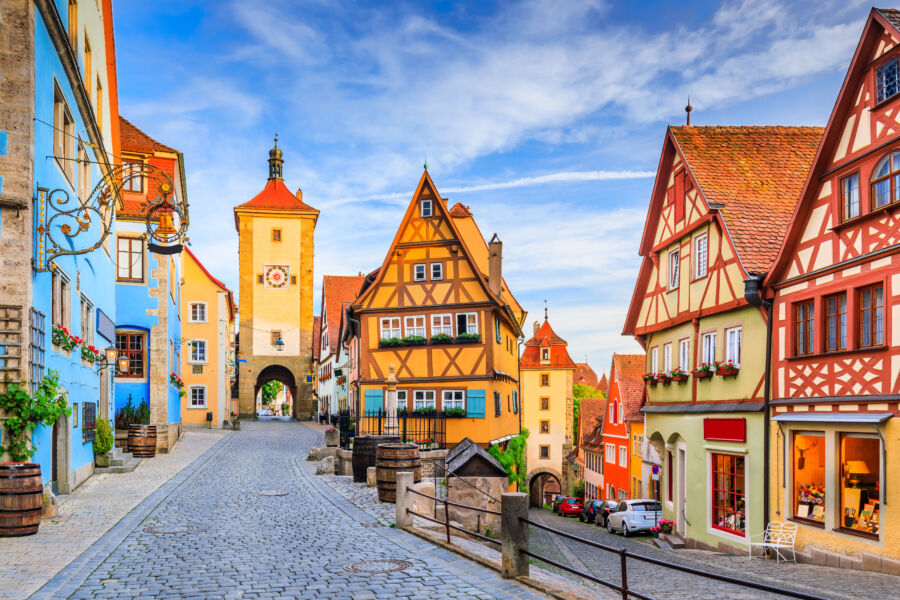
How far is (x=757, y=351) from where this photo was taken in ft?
59.0

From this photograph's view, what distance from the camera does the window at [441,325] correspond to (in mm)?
30562

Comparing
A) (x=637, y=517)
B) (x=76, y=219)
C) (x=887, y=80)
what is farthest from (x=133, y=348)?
(x=887, y=80)

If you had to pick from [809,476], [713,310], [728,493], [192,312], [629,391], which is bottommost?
[728,493]

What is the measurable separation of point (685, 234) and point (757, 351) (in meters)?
4.56

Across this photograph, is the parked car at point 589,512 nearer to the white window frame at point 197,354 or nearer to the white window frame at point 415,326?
the white window frame at point 415,326

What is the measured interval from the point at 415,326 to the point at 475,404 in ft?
12.3

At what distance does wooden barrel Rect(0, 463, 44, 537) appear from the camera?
36.1 ft

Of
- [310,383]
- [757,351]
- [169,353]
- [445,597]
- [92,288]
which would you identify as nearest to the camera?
[445,597]

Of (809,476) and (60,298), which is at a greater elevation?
(60,298)

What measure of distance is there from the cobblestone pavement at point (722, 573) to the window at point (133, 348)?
704 inches

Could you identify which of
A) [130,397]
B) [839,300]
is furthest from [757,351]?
[130,397]

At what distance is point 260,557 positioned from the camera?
34.3ft

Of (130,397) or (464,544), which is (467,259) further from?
(464,544)

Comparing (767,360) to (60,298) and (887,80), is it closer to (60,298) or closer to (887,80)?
(887,80)
